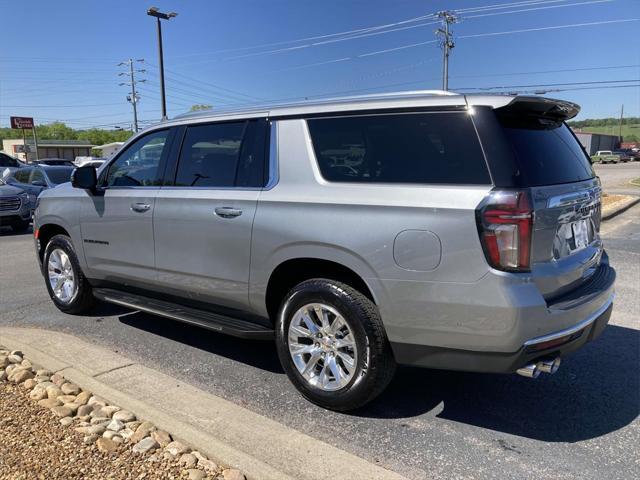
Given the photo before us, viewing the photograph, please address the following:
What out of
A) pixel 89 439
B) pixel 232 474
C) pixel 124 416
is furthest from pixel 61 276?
pixel 232 474

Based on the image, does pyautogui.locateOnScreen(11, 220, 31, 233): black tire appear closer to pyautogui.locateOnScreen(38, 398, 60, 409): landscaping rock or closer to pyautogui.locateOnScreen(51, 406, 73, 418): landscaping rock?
pyautogui.locateOnScreen(38, 398, 60, 409): landscaping rock

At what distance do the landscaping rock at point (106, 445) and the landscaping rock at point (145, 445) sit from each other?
0.11 m

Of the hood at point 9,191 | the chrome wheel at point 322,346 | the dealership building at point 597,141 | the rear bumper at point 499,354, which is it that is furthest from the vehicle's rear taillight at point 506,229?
the dealership building at point 597,141

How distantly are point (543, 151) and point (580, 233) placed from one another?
57cm

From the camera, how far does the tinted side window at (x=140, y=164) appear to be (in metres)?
4.67

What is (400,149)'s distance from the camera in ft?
10.7

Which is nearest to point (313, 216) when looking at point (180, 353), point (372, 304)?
point (372, 304)

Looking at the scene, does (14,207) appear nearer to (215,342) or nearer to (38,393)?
(215,342)

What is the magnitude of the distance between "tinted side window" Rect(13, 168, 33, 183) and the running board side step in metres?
11.6

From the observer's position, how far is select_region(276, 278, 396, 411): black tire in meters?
3.25

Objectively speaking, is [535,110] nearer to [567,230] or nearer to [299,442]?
[567,230]

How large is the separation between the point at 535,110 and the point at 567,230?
732 millimetres

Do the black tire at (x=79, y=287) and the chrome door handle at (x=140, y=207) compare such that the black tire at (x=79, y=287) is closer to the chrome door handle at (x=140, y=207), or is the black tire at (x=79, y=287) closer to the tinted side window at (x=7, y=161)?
the chrome door handle at (x=140, y=207)

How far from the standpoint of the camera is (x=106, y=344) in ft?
15.8
